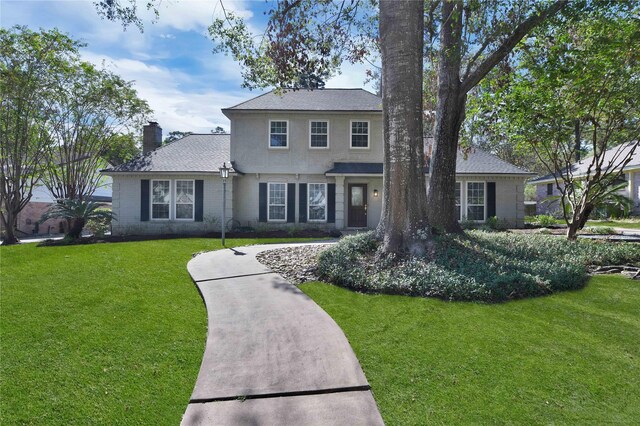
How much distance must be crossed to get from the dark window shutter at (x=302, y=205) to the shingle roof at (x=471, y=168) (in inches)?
55.9

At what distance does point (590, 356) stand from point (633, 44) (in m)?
8.31

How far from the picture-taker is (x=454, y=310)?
4.58 m

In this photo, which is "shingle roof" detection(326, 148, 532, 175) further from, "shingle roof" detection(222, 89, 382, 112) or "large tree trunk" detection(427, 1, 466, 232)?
"large tree trunk" detection(427, 1, 466, 232)

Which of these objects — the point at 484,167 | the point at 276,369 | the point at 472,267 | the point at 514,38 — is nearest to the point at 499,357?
the point at 276,369

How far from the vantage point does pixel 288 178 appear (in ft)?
50.9

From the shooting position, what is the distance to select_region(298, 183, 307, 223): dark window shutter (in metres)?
15.4

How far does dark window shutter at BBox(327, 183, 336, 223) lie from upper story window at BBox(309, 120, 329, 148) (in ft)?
6.26

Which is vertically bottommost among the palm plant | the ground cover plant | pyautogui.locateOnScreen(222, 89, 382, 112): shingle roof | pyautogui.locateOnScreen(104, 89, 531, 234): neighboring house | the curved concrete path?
the curved concrete path

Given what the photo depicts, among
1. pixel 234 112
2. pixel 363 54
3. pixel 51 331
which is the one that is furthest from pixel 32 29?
pixel 51 331

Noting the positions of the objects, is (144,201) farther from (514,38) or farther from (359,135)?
(514,38)

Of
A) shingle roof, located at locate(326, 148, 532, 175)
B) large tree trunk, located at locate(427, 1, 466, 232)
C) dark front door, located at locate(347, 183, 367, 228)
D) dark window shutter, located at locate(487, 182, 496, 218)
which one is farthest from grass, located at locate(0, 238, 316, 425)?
dark window shutter, located at locate(487, 182, 496, 218)

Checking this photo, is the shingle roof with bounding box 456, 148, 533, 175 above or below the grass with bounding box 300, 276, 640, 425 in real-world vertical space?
above

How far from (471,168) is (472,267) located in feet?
37.1

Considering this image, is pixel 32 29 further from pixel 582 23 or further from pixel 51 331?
pixel 582 23
